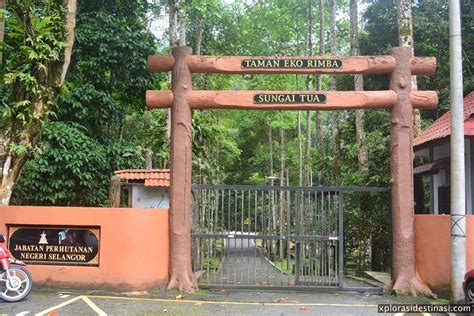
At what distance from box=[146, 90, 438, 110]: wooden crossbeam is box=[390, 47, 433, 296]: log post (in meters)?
0.24

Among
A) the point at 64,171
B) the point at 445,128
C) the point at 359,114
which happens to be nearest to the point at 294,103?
the point at 445,128

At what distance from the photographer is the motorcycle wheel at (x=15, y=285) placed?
8328 millimetres

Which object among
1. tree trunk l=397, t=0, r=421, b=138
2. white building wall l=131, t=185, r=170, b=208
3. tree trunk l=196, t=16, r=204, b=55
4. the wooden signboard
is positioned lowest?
the wooden signboard

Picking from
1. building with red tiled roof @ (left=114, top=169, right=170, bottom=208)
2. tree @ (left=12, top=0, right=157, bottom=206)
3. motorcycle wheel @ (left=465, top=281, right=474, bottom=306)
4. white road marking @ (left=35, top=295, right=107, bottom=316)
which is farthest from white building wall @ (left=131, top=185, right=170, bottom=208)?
motorcycle wheel @ (left=465, top=281, right=474, bottom=306)

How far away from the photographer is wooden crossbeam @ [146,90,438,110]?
32.4 ft

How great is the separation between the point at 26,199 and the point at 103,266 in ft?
22.1

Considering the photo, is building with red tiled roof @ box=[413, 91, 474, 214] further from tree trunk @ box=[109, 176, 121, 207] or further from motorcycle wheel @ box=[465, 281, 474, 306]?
tree trunk @ box=[109, 176, 121, 207]

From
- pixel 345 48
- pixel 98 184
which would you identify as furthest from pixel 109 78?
pixel 345 48

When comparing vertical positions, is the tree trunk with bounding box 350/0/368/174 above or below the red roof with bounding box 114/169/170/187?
above

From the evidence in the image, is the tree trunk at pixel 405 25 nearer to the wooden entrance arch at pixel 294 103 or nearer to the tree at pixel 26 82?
the wooden entrance arch at pixel 294 103

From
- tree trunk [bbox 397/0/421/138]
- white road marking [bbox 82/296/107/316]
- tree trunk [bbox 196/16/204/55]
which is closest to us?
white road marking [bbox 82/296/107/316]

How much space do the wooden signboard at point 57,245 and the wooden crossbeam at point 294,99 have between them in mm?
2974

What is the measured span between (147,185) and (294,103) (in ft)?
21.5

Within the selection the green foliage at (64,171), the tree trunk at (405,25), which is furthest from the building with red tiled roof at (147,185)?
the tree trunk at (405,25)
